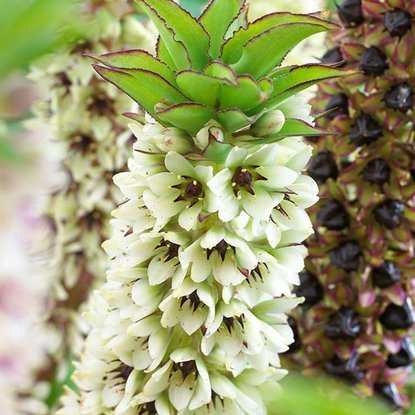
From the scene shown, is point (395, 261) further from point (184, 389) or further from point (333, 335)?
point (184, 389)

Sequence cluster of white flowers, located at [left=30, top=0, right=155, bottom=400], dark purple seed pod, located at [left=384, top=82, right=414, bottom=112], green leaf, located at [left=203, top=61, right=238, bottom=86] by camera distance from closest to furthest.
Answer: green leaf, located at [left=203, top=61, right=238, bottom=86] < dark purple seed pod, located at [left=384, top=82, right=414, bottom=112] < cluster of white flowers, located at [left=30, top=0, right=155, bottom=400]

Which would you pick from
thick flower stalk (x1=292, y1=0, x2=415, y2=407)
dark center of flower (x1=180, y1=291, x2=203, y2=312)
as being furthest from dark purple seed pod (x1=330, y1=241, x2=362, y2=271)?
dark center of flower (x1=180, y1=291, x2=203, y2=312)

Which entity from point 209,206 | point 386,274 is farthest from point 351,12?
point 209,206

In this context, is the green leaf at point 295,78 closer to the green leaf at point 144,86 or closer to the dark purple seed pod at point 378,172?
the green leaf at point 144,86

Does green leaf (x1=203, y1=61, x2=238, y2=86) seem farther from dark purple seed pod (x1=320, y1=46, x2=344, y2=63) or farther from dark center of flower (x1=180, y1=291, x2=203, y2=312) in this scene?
dark purple seed pod (x1=320, y1=46, x2=344, y2=63)

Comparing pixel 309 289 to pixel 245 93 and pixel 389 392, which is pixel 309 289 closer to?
pixel 389 392

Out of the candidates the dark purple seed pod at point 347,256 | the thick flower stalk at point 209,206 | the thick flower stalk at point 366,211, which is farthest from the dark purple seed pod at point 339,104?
the thick flower stalk at point 209,206

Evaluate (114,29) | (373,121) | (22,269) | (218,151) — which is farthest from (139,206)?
(22,269)
